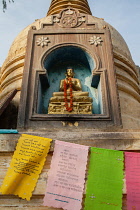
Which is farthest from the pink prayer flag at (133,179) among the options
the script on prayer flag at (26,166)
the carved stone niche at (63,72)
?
the script on prayer flag at (26,166)

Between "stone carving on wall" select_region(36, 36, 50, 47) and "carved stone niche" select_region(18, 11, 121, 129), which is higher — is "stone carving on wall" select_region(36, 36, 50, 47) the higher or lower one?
the higher one

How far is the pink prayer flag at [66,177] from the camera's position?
310cm

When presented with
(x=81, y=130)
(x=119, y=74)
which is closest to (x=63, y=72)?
(x=119, y=74)

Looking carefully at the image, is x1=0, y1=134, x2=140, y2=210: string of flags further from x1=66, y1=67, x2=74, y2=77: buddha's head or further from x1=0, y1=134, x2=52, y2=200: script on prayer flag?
x1=66, y1=67, x2=74, y2=77: buddha's head

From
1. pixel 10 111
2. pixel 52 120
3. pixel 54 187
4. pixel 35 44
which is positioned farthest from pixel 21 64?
pixel 54 187

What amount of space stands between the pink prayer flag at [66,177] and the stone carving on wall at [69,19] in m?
4.49

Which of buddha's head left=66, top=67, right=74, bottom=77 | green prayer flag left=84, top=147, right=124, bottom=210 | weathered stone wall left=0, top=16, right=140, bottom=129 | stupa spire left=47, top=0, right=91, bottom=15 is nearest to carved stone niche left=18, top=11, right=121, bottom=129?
buddha's head left=66, top=67, right=74, bottom=77

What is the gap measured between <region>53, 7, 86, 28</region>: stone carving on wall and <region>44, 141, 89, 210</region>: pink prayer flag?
4486 mm

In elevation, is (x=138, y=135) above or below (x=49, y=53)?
below

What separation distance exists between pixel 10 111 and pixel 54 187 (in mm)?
3055

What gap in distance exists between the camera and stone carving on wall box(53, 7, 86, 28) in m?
6.70

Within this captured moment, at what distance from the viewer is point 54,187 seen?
3.23 m

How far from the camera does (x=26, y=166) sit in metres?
3.47

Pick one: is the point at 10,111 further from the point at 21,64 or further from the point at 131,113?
the point at 131,113
